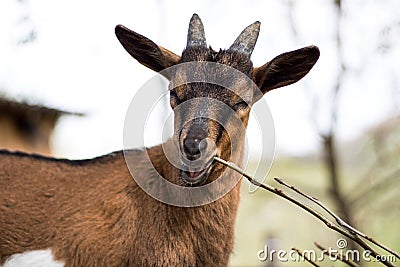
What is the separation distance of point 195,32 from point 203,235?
1.91 meters

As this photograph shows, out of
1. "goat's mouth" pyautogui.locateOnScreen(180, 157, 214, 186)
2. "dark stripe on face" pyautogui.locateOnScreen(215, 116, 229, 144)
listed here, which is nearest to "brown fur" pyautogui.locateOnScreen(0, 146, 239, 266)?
"goat's mouth" pyautogui.locateOnScreen(180, 157, 214, 186)

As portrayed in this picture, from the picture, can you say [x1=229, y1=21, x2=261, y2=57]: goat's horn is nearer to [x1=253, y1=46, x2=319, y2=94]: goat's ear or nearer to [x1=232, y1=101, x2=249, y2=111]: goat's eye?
[x1=253, y1=46, x2=319, y2=94]: goat's ear

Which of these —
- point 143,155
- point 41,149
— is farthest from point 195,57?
point 41,149

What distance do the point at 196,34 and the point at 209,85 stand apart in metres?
0.71

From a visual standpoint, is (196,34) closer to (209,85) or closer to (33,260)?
(209,85)

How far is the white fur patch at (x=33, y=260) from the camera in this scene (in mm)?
6094

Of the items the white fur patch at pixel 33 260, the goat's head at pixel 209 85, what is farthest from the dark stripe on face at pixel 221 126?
the white fur patch at pixel 33 260

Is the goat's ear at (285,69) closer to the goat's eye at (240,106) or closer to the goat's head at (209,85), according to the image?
the goat's head at (209,85)

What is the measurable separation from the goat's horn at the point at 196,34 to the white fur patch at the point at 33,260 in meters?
2.44

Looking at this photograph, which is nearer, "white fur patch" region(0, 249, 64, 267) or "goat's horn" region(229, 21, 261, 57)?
"goat's horn" region(229, 21, 261, 57)

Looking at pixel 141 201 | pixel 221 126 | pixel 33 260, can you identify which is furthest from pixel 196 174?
pixel 33 260

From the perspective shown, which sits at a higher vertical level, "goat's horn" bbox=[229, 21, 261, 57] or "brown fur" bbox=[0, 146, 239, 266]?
"goat's horn" bbox=[229, 21, 261, 57]

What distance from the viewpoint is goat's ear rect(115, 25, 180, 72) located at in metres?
6.03

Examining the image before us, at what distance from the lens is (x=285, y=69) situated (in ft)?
19.7
